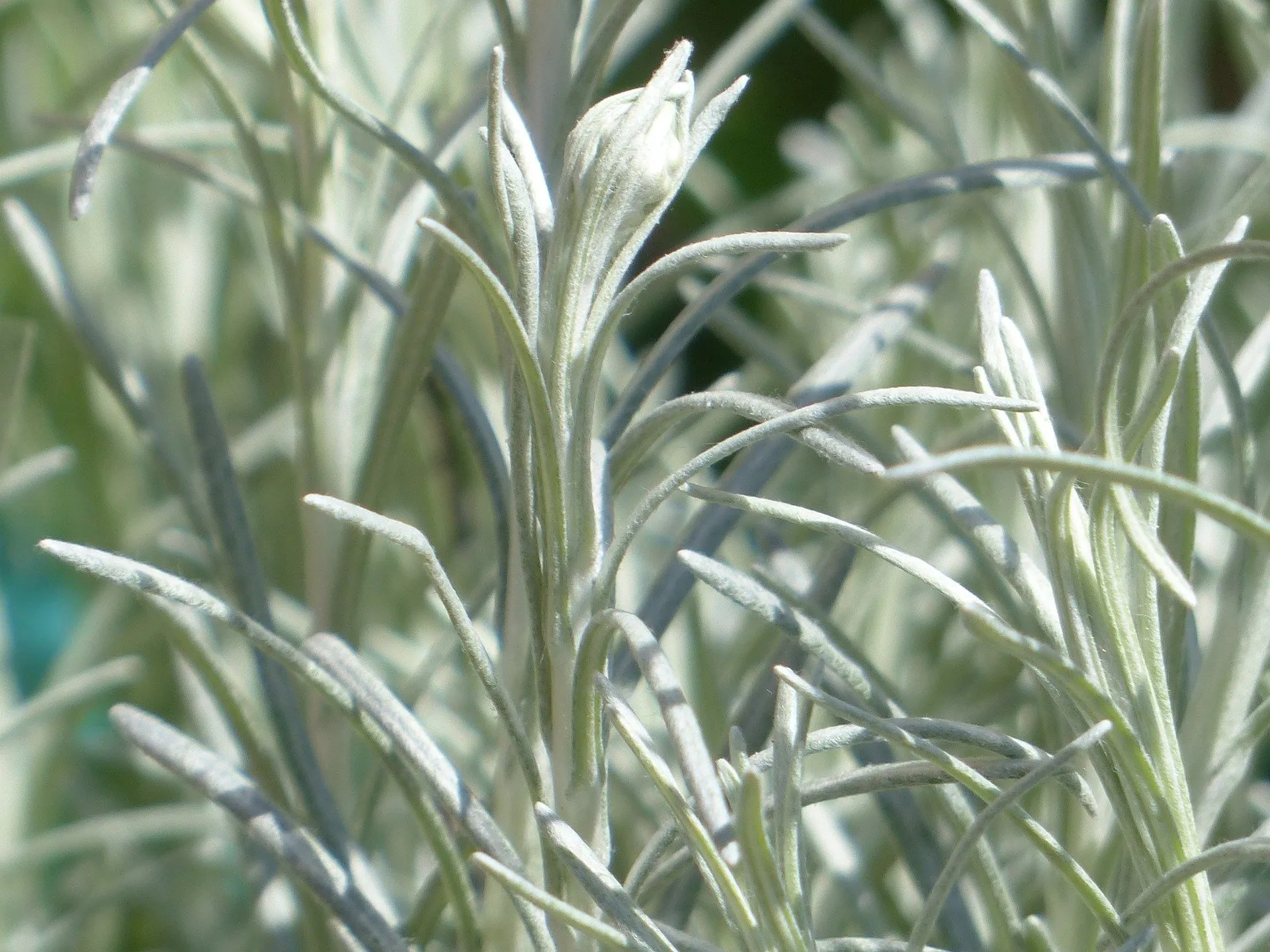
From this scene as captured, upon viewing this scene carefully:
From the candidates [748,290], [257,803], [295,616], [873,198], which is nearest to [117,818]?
[295,616]

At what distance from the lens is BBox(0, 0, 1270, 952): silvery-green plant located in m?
0.22

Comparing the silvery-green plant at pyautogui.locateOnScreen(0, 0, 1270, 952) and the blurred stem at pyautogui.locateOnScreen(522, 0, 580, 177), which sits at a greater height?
the blurred stem at pyautogui.locateOnScreen(522, 0, 580, 177)

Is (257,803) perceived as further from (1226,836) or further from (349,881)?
(1226,836)

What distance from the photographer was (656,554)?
611mm

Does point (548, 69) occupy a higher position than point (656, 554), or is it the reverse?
point (548, 69)

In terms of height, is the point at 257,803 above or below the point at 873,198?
below

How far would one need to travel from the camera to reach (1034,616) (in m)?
0.25

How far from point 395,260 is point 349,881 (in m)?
0.18

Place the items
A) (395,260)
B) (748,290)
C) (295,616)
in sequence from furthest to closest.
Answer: (748,290), (295,616), (395,260)

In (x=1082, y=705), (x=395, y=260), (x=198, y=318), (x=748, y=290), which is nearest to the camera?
(x=1082, y=705)

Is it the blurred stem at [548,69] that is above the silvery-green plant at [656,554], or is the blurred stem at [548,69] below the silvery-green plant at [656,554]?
above

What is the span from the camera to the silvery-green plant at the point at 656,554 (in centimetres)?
22

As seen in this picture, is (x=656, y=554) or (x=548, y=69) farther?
(x=656, y=554)

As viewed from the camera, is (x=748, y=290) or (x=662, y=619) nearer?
(x=662, y=619)
